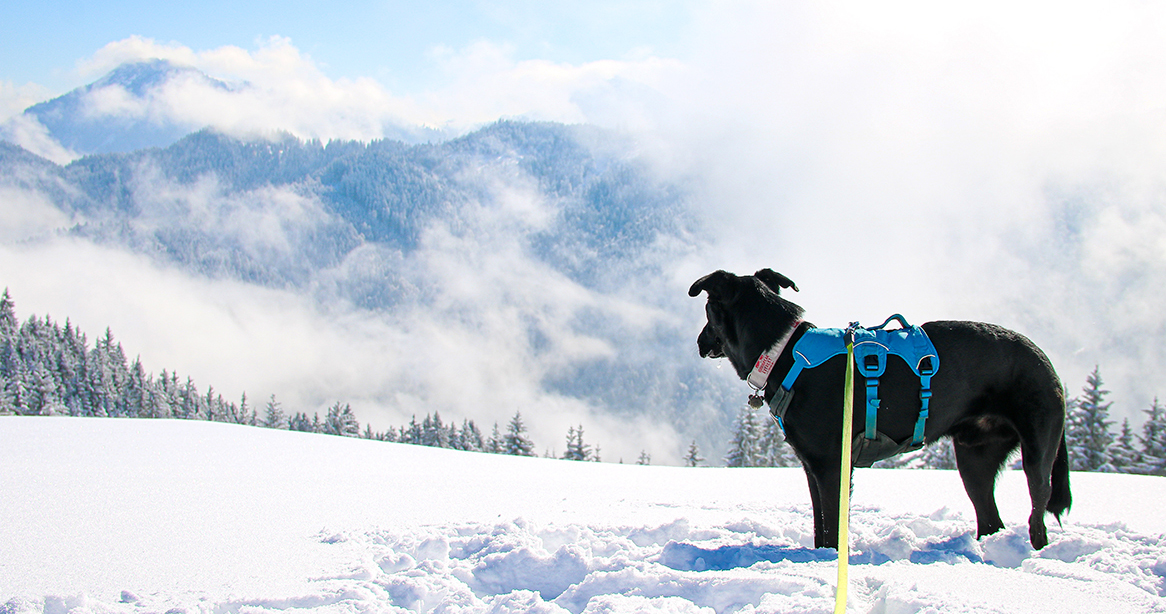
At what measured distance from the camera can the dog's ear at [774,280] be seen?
15.1 ft

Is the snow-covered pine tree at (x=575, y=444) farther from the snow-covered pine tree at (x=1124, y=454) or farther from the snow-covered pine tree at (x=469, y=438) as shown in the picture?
the snow-covered pine tree at (x=1124, y=454)

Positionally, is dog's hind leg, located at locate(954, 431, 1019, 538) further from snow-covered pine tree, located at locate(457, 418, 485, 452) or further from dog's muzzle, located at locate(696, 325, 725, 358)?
snow-covered pine tree, located at locate(457, 418, 485, 452)

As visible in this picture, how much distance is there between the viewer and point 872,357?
3.91 metres

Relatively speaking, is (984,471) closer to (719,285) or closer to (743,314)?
(743,314)

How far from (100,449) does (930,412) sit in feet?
33.4

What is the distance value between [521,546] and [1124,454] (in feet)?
107

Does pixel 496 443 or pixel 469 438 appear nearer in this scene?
pixel 496 443

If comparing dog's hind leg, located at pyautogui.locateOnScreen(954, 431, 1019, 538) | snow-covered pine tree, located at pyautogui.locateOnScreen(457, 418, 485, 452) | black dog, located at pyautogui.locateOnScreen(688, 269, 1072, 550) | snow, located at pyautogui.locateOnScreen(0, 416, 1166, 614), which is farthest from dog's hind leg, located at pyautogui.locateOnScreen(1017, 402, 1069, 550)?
snow-covered pine tree, located at pyautogui.locateOnScreen(457, 418, 485, 452)

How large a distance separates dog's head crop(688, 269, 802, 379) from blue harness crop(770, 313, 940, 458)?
0.74 feet

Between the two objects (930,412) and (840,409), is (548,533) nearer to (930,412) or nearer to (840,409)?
(840,409)

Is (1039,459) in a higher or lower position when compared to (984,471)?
higher

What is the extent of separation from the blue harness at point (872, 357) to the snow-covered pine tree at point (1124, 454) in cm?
2971

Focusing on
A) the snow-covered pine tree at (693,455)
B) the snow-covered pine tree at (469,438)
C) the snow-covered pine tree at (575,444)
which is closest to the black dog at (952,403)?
the snow-covered pine tree at (693,455)

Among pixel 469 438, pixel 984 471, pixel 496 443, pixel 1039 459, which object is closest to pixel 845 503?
pixel 1039 459
